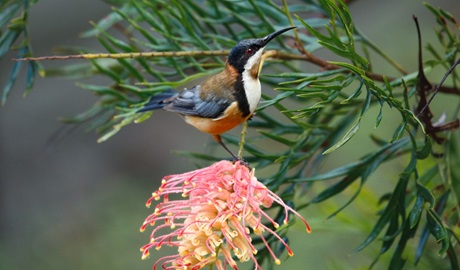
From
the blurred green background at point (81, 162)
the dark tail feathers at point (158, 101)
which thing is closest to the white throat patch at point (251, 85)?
the dark tail feathers at point (158, 101)

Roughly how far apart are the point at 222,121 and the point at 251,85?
2.2 inches

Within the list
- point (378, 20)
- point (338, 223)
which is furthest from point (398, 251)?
point (378, 20)

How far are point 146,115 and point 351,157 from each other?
1279mm

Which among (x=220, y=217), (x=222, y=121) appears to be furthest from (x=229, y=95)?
(x=220, y=217)

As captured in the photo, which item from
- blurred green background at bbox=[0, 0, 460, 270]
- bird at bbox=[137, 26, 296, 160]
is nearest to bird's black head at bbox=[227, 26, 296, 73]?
bird at bbox=[137, 26, 296, 160]

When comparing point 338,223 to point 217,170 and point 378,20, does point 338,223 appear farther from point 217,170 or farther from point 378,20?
point 378,20

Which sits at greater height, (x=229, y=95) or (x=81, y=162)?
(x=229, y=95)

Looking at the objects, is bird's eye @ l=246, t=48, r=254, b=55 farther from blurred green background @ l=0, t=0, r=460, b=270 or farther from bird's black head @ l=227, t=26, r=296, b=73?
blurred green background @ l=0, t=0, r=460, b=270

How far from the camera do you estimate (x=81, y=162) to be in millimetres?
3205

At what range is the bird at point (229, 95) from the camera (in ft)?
2.63

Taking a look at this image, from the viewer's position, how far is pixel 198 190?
707mm

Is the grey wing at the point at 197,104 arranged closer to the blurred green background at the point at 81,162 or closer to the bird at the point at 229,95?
the bird at the point at 229,95

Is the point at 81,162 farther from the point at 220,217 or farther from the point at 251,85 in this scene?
the point at 220,217

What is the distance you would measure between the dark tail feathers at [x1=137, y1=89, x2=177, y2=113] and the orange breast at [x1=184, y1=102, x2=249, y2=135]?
4 centimetres
